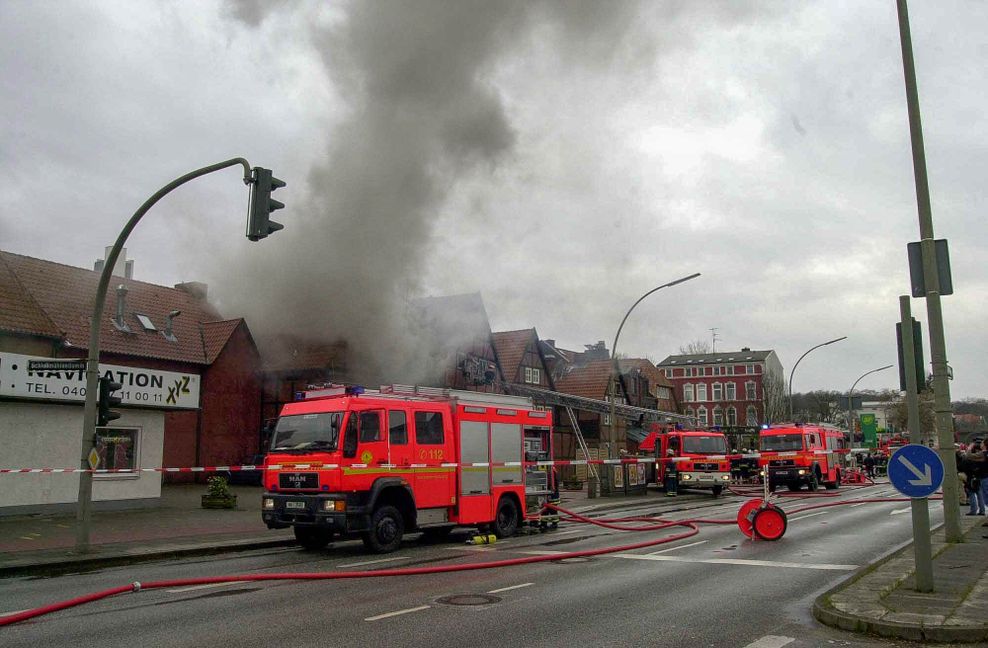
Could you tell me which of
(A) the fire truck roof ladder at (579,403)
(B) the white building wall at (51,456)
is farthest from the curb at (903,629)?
(A) the fire truck roof ladder at (579,403)

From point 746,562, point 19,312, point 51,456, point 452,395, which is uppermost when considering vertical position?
point 19,312

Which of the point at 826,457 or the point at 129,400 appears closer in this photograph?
the point at 129,400

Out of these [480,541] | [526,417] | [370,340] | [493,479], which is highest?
[370,340]

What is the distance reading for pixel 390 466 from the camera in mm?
12336

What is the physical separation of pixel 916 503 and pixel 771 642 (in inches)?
89.3

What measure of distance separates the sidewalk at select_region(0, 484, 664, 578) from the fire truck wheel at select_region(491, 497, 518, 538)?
364cm

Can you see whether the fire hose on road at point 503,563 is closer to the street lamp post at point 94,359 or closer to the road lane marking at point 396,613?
the road lane marking at point 396,613

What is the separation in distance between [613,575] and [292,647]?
15.4ft

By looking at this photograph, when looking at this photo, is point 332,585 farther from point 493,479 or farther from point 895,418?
point 895,418

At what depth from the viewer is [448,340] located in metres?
28.2

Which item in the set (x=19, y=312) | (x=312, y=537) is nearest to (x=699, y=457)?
(x=312, y=537)

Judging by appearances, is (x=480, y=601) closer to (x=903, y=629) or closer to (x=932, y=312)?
(x=903, y=629)

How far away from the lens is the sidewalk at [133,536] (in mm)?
11195

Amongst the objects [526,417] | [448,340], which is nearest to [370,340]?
[448,340]
